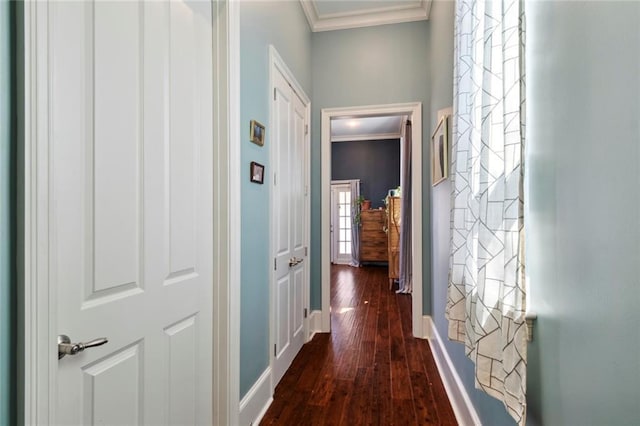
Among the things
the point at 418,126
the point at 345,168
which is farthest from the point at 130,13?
the point at 345,168

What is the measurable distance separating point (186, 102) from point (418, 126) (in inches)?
92.1

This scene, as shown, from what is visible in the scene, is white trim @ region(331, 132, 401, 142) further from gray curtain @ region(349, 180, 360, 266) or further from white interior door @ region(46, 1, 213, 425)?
white interior door @ region(46, 1, 213, 425)

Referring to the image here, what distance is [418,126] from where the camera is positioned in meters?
3.04

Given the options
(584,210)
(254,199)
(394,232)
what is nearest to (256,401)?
(254,199)

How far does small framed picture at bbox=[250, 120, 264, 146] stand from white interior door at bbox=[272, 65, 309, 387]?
22 centimetres

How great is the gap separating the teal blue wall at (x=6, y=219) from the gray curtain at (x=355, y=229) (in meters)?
6.78

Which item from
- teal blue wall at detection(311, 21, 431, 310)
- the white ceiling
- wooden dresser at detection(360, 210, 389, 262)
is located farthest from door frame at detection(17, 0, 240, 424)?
wooden dresser at detection(360, 210, 389, 262)

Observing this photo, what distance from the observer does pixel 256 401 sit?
1.80 metres

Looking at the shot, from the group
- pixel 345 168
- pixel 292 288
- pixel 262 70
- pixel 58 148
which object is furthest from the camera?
pixel 345 168

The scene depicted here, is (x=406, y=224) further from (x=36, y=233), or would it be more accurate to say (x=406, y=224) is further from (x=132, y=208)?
(x=36, y=233)

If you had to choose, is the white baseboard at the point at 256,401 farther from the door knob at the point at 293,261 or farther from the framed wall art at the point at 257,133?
the framed wall art at the point at 257,133

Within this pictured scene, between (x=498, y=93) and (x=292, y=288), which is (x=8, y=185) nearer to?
(x=498, y=93)

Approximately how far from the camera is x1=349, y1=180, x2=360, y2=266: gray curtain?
7285mm

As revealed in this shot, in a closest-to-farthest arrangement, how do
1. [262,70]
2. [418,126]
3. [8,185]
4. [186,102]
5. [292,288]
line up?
[8,185]
[186,102]
[262,70]
[292,288]
[418,126]
